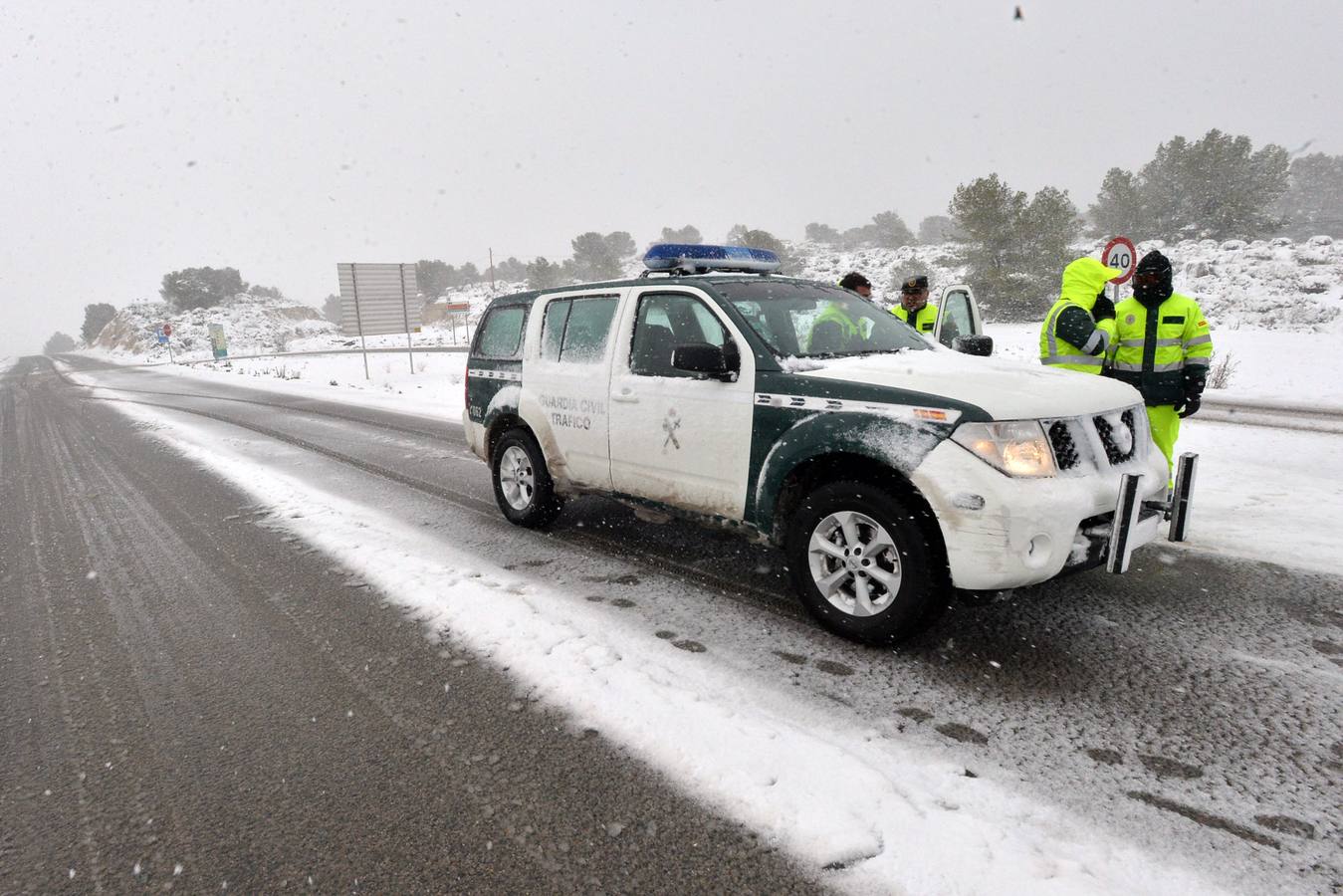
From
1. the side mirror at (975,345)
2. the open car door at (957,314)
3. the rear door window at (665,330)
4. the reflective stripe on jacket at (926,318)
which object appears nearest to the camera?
the rear door window at (665,330)

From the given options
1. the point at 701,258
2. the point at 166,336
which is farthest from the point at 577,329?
the point at 166,336

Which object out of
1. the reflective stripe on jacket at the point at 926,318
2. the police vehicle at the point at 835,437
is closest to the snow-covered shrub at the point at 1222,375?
the reflective stripe on jacket at the point at 926,318

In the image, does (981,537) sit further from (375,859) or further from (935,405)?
(375,859)

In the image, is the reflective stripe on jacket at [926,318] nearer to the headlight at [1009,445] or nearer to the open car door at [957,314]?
the open car door at [957,314]

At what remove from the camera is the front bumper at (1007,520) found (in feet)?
9.59

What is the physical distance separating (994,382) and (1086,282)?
8.20 feet

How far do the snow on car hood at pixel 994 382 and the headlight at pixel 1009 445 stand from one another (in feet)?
0.18

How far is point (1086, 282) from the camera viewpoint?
202 inches

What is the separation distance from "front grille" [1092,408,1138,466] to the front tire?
104 cm

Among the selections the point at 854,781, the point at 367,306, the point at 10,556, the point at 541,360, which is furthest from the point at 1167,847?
the point at 367,306

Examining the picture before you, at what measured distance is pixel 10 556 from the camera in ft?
17.5

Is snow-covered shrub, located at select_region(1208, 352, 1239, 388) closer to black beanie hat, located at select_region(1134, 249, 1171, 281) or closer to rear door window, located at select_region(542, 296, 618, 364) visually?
black beanie hat, located at select_region(1134, 249, 1171, 281)

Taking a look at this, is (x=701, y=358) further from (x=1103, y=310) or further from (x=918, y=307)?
(x=918, y=307)

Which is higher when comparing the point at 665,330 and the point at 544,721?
the point at 665,330
